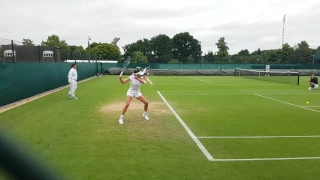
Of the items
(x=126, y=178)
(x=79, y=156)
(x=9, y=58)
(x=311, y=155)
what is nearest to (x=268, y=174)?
(x=311, y=155)

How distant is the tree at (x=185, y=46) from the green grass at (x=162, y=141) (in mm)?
110972

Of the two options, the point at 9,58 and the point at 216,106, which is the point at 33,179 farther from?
the point at 9,58

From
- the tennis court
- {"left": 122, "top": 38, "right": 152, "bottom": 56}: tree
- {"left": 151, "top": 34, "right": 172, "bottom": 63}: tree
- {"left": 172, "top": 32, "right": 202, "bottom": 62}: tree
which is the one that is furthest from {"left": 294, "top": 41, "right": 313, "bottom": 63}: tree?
the tennis court

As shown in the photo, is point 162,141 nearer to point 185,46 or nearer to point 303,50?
point 303,50

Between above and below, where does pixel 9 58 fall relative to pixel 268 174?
above

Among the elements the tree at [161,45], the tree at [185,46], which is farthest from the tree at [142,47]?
the tree at [185,46]

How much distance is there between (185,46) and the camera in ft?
412

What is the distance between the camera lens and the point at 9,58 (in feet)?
54.6

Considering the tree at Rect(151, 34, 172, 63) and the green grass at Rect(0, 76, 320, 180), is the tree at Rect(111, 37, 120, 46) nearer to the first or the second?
the tree at Rect(151, 34, 172, 63)

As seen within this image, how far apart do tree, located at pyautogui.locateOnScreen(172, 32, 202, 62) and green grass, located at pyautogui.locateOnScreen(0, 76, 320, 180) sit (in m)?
111

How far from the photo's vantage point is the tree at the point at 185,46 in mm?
124125

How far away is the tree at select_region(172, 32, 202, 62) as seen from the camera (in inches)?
4887

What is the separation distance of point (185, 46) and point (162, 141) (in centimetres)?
11894

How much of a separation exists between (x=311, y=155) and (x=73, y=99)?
43.5 ft
